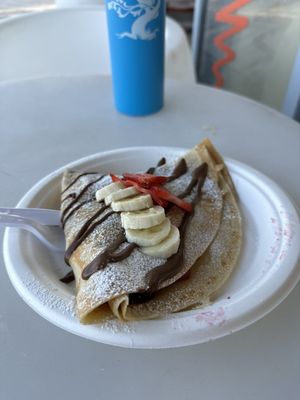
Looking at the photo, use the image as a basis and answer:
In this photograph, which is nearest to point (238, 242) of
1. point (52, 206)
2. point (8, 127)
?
point (52, 206)

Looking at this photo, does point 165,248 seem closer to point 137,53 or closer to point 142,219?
point 142,219

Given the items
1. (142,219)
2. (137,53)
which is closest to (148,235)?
(142,219)

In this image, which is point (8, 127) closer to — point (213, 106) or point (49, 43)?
point (213, 106)

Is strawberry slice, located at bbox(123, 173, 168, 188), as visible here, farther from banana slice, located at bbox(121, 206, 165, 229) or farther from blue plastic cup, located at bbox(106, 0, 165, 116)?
blue plastic cup, located at bbox(106, 0, 165, 116)

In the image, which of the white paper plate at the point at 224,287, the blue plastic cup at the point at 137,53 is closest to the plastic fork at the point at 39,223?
the white paper plate at the point at 224,287

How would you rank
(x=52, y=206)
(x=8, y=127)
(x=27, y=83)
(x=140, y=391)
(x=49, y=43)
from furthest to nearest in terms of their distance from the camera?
(x=49, y=43) → (x=27, y=83) → (x=8, y=127) → (x=52, y=206) → (x=140, y=391)

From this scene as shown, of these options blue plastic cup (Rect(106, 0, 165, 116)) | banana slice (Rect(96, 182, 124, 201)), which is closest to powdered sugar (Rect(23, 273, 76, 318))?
banana slice (Rect(96, 182, 124, 201))

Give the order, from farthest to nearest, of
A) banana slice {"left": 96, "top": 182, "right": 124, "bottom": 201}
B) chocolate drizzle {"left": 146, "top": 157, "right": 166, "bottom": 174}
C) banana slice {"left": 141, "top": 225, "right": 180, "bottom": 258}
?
chocolate drizzle {"left": 146, "top": 157, "right": 166, "bottom": 174}
banana slice {"left": 96, "top": 182, "right": 124, "bottom": 201}
banana slice {"left": 141, "top": 225, "right": 180, "bottom": 258}
